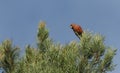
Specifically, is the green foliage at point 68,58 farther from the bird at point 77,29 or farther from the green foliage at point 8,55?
the bird at point 77,29

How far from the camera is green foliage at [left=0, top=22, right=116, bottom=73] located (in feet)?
36.4

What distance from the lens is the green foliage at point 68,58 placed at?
1111 cm

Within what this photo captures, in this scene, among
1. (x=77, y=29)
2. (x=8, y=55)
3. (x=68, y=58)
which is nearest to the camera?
(x=68, y=58)

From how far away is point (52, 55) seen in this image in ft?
37.5

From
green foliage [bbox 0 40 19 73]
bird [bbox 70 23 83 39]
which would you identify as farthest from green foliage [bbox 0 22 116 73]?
bird [bbox 70 23 83 39]

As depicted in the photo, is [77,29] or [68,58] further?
[77,29]

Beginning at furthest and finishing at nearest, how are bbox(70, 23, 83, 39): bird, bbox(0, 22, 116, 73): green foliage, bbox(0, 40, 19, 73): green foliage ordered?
bbox(70, 23, 83, 39): bird → bbox(0, 40, 19, 73): green foliage → bbox(0, 22, 116, 73): green foliage

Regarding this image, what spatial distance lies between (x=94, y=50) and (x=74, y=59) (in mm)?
752

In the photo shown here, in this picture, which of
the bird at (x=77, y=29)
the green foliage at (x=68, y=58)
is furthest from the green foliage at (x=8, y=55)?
the bird at (x=77, y=29)

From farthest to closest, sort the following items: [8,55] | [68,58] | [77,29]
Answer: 1. [77,29]
2. [8,55]
3. [68,58]

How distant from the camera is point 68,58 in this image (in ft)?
36.6

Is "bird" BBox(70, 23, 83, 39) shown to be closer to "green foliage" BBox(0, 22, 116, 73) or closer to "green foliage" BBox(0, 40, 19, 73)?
"green foliage" BBox(0, 22, 116, 73)

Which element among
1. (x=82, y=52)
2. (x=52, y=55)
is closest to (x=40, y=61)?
(x=52, y=55)

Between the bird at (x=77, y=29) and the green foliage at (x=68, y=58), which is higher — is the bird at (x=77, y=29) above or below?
above
